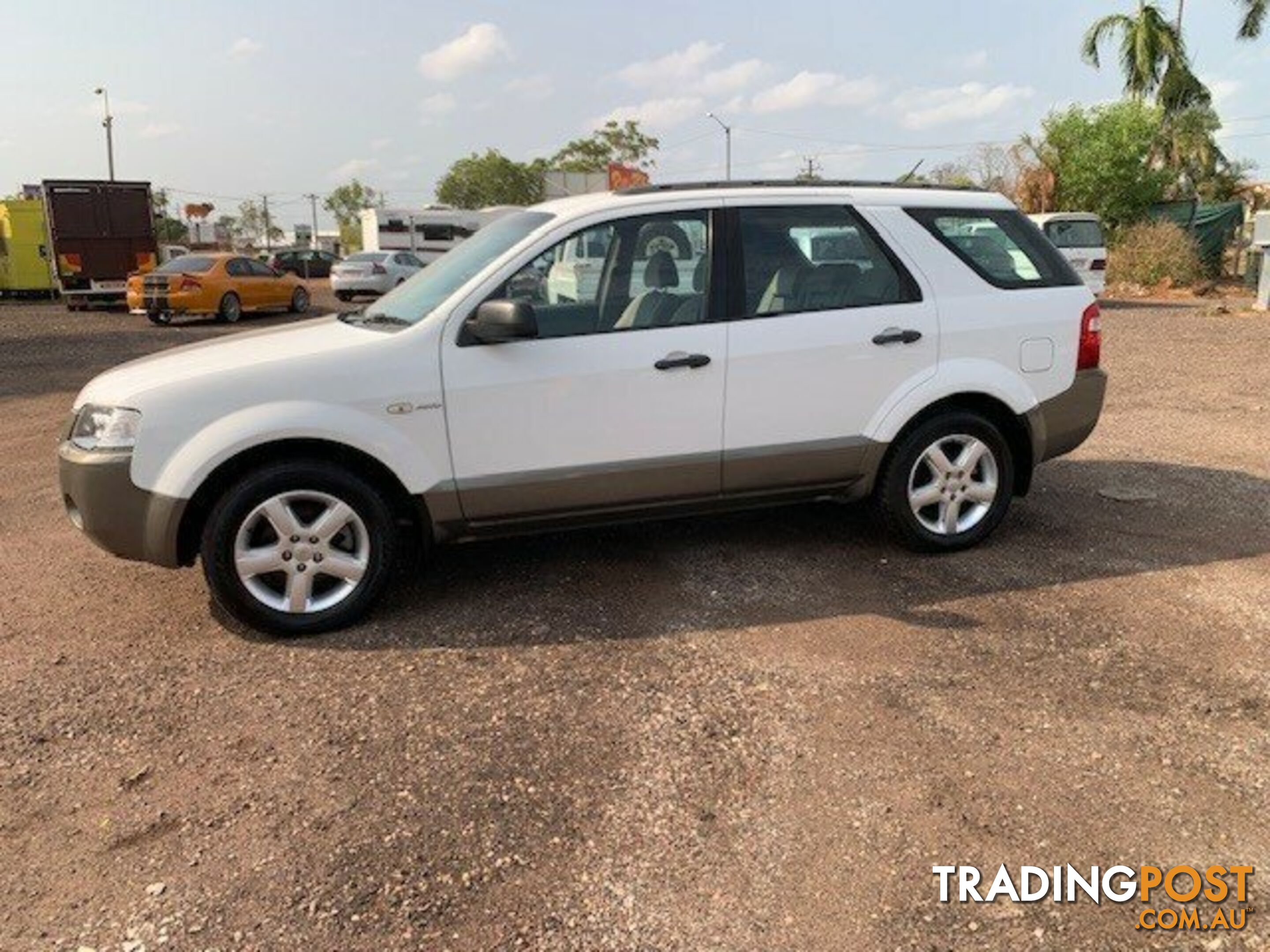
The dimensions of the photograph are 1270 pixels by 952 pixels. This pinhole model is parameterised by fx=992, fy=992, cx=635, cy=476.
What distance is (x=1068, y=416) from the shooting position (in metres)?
5.02

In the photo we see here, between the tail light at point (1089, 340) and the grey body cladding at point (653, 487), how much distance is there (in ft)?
3.92

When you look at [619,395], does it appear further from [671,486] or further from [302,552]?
[302,552]

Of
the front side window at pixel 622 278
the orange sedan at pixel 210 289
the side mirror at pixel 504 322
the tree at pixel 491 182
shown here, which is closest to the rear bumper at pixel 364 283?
the orange sedan at pixel 210 289

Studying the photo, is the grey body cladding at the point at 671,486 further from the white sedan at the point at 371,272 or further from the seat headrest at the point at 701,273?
the white sedan at the point at 371,272

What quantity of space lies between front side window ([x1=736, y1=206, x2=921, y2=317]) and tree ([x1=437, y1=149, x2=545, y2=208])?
226ft

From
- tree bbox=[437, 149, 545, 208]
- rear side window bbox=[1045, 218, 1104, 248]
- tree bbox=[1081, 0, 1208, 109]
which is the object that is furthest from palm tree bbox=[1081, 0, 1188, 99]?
tree bbox=[437, 149, 545, 208]

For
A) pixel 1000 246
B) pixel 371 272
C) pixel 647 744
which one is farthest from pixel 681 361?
pixel 371 272

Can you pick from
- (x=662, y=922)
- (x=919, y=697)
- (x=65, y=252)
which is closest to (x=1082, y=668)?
(x=919, y=697)

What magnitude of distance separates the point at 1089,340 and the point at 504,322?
3.01 meters

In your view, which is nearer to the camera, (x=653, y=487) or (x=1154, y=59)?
(x=653, y=487)

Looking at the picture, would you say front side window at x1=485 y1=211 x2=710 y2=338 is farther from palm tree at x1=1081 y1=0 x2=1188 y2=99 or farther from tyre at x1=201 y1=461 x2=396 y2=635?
palm tree at x1=1081 y1=0 x2=1188 y2=99

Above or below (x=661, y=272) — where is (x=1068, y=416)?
below

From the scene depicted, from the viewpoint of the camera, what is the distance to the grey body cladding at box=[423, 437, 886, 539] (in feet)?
13.9

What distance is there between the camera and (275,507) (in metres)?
3.97
